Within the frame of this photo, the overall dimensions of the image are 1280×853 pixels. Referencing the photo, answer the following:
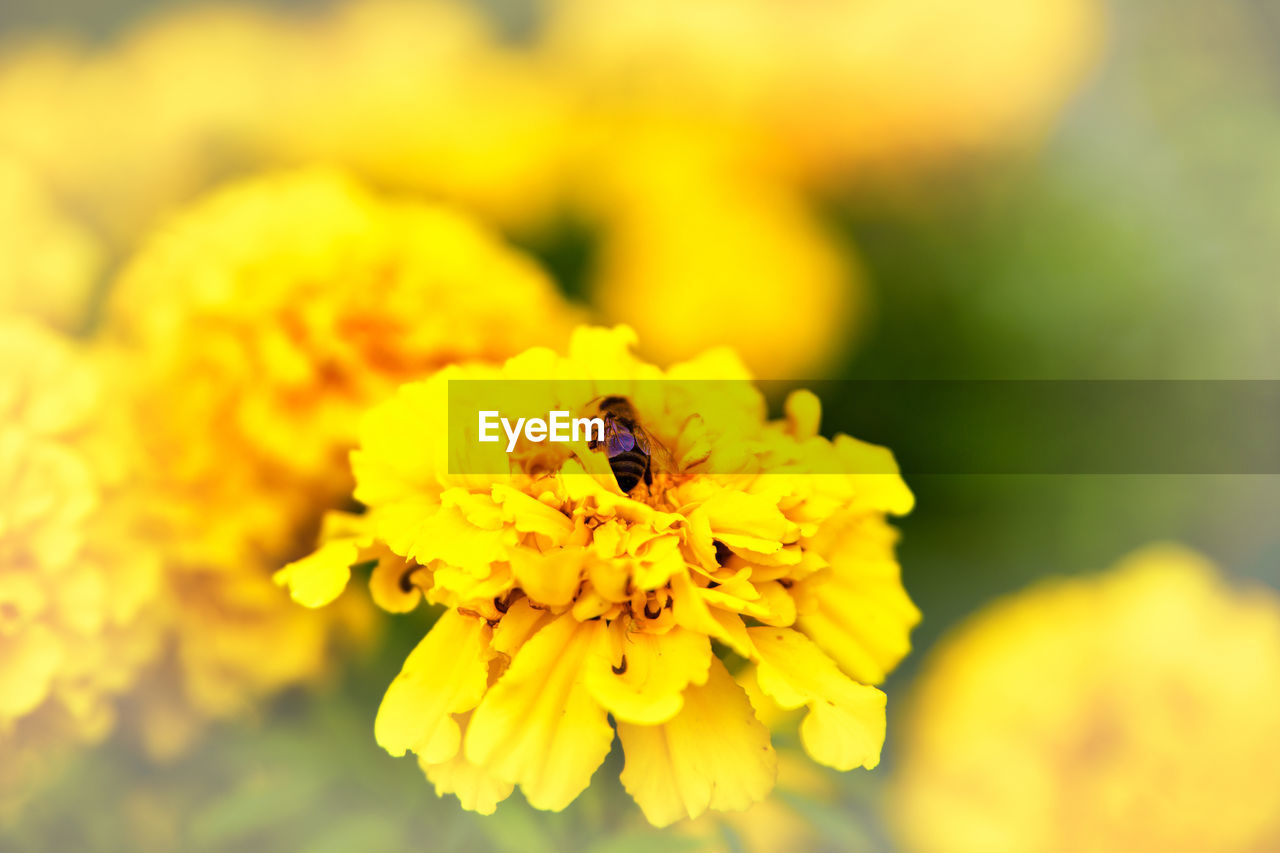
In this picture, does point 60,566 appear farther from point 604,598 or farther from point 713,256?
point 713,256

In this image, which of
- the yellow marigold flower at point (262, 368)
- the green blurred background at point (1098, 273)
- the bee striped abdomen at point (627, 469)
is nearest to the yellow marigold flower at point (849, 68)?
the green blurred background at point (1098, 273)

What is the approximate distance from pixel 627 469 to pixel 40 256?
0.45 m

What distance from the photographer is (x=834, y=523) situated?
0.47 metres

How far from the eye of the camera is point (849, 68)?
670mm

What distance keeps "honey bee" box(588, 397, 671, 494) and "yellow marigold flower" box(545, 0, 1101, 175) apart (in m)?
0.30

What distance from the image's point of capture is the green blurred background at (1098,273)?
665 mm

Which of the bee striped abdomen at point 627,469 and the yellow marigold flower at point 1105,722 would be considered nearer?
the bee striped abdomen at point 627,469

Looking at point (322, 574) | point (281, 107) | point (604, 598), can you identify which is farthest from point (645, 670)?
point (281, 107)

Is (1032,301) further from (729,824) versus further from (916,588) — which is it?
(729,824)

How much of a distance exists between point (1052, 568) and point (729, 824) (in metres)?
0.33

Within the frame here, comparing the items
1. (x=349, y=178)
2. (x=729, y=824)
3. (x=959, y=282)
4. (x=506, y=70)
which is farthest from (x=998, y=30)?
(x=729, y=824)

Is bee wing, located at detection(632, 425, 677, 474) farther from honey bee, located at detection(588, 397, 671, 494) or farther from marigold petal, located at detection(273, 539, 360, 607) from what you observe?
marigold petal, located at detection(273, 539, 360, 607)

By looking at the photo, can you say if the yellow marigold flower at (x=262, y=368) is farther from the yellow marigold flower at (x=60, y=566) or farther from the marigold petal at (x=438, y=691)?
the marigold petal at (x=438, y=691)

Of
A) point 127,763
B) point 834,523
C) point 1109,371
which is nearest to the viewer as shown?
point 834,523
